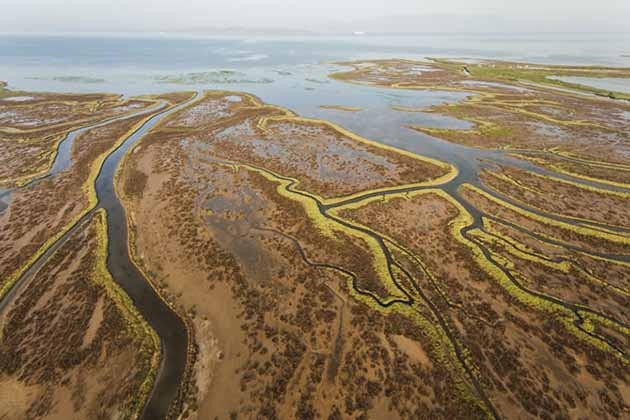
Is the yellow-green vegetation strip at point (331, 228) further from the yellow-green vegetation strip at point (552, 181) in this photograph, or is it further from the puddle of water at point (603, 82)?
the puddle of water at point (603, 82)

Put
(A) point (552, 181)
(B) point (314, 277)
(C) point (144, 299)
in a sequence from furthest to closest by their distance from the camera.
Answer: (A) point (552, 181)
(B) point (314, 277)
(C) point (144, 299)

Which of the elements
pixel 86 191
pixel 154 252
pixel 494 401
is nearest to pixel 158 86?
pixel 86 191

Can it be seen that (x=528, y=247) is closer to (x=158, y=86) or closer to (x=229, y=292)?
(x=229, y=292)

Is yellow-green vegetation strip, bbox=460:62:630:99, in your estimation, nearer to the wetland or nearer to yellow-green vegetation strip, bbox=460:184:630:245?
the wetland

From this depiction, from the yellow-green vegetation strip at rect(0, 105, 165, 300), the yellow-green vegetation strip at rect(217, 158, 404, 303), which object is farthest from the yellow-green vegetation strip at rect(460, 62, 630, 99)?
the yellow-green vegetation strip at rect(0, 105, 165, 300)

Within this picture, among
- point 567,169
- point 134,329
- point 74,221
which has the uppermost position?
point 567,169

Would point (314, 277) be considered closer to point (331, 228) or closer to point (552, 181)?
point (331, 228)

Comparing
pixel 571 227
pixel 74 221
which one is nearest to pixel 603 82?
pixel 571 227
